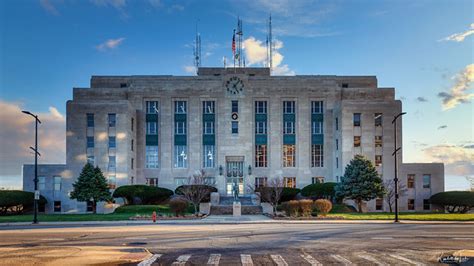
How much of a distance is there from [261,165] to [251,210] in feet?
49.2

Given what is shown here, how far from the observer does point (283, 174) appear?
66688 mm

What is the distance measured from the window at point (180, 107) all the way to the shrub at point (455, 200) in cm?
3464

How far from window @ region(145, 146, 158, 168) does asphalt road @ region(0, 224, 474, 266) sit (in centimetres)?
3870

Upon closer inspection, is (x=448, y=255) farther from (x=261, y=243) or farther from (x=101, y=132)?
(x=101, y=132)

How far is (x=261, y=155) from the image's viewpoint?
6731 centimetres

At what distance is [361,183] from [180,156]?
86.9 ft

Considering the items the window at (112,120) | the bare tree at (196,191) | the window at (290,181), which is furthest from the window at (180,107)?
the window at (290,181)

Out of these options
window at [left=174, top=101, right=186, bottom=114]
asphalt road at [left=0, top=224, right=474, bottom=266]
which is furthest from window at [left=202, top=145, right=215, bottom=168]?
asphalt road at [left=0, top=224, right=474, bottom=266]

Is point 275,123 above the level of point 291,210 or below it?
above

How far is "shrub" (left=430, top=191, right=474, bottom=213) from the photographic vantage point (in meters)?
54.1

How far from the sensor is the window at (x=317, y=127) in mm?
67062

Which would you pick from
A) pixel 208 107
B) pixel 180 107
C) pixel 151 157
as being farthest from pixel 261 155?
pixel 151 157

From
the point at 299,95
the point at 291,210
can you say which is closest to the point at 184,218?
the point at 291,210

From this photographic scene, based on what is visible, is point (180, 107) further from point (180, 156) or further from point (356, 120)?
point (356, 120)
